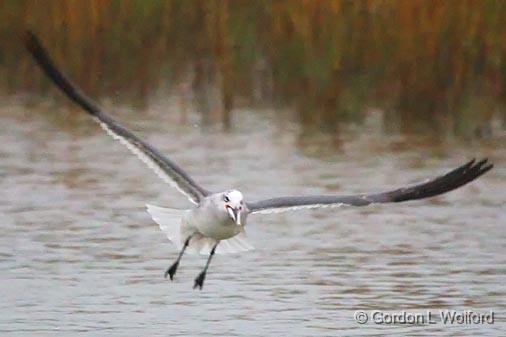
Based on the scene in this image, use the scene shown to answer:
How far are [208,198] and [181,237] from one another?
50 cm

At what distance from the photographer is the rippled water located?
10.7m

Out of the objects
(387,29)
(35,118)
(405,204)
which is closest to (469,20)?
(387,29)

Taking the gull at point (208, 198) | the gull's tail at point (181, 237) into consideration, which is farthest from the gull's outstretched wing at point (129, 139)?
the gull's tail at point (181, 237)

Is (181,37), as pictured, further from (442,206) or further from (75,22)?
(442,206)

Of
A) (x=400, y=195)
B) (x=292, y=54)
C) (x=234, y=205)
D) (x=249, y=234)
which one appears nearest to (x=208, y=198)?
(x=234, y=205)

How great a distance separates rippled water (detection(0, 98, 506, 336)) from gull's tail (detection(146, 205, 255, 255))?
1.09 feet

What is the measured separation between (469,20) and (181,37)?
389 cm

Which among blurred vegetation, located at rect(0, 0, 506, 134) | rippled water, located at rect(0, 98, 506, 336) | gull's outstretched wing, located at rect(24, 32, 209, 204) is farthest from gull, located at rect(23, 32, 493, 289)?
blurred vegetation, located at rect(0, 0, 506, 134)

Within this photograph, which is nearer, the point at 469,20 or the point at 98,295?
the point at 98,295

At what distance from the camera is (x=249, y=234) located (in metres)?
Answer: 13.8

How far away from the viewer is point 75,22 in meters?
18.7

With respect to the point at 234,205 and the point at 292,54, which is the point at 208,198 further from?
the point at 292,54

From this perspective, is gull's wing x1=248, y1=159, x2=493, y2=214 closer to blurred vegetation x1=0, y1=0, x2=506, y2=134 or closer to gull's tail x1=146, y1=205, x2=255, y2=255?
gull's tail x1=146, y1=205, x2=255, y2=255

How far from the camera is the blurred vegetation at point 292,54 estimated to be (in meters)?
17.4
